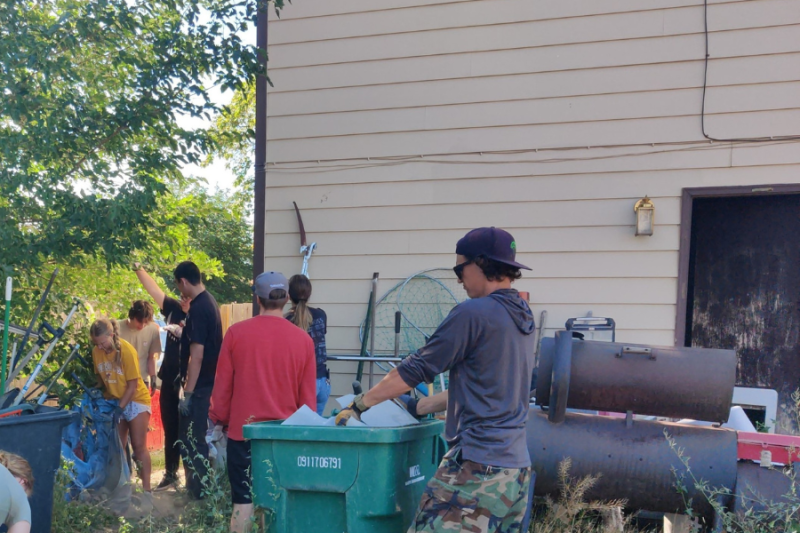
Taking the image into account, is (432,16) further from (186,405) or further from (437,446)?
(437,446)

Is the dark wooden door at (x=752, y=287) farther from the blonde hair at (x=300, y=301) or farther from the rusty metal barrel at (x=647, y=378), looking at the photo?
the blonde hair at (x=300, y=301)

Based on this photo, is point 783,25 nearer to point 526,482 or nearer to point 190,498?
point 526,482

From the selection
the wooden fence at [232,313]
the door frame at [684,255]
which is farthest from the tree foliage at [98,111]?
the wooden fence at [232,313]

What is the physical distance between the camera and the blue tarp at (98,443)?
18.2 ft

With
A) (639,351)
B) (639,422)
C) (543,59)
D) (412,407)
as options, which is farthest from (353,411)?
(543,59)

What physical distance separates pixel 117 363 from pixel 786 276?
5371 millimetres

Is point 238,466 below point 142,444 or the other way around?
the other way around

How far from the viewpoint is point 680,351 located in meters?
3.73

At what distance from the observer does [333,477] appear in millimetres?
2965

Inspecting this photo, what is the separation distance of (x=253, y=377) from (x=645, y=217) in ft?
10.5

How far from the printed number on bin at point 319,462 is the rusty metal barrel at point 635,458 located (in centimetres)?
136

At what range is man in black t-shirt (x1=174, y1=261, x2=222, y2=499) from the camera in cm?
529

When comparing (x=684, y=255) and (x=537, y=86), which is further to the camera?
(x=537, y=86)

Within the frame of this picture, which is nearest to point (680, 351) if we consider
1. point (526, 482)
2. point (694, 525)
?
point (694, 525)
